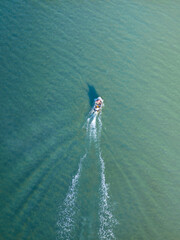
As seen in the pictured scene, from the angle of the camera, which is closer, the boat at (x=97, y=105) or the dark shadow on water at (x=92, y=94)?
the boat at (x=97, y=105)

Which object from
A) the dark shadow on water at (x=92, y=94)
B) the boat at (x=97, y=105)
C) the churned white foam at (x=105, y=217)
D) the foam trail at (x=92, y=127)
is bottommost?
the churned white foam at (x=105, y=217)

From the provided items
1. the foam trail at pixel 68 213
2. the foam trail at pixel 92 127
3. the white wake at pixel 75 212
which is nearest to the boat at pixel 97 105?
the foam trail at pixel 92 127

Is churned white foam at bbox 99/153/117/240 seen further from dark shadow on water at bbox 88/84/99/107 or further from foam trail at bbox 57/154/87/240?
dark shadow on water at bbox 88/84/99/107

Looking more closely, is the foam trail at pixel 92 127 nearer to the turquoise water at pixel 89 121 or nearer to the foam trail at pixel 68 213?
the turquoise water at pixel 89 121

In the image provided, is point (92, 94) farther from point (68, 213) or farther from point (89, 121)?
point (68, 213)

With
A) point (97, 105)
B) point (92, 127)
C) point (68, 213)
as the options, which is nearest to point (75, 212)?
point (68, 213)

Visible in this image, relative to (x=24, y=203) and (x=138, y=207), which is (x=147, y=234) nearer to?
(x=138, y=207)

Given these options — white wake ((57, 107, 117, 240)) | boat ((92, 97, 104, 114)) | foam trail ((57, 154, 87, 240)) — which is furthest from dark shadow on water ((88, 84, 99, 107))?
foam trail ((57, 154, 87, 240))

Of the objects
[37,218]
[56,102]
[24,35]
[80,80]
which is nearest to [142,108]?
[80,80]
